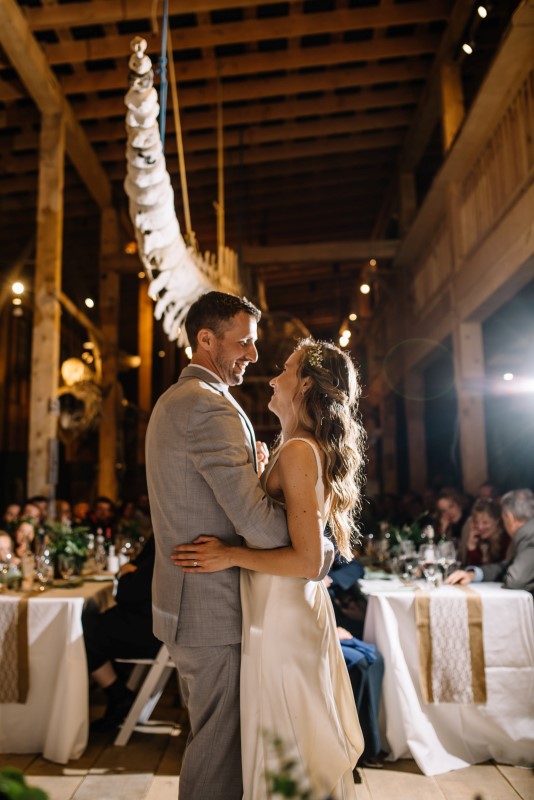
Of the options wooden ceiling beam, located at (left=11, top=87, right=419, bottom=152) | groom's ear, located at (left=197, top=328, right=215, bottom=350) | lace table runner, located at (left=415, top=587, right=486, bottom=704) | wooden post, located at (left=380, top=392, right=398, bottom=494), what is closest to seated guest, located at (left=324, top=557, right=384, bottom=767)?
lace table runner, located at (left=415, top=587, right=486, bottom=704)

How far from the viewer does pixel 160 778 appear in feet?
10.3

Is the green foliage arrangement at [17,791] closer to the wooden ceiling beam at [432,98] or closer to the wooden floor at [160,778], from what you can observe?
the wooden floor at [160,778]

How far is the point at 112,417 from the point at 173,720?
20.3ft

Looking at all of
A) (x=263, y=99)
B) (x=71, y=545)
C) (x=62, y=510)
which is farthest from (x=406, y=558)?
(x=263, y=99)

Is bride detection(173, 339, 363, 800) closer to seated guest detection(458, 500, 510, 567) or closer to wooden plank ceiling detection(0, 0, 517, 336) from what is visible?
seated guest detection(458, 500, 510, 567)

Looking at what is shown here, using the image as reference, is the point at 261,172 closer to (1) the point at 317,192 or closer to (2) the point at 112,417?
(1) the point at 317,192

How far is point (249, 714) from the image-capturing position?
5.94ft

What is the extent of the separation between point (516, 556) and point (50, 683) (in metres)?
2.46

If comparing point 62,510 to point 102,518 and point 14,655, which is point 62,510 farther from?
point 14,655

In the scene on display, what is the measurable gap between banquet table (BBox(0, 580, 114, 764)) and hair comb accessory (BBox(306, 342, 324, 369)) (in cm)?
205

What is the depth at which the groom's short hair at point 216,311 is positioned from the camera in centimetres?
208

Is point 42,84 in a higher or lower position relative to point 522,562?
higher

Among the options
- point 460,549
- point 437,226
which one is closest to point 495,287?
point 460,549

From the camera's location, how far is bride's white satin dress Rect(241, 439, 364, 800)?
1.77m
